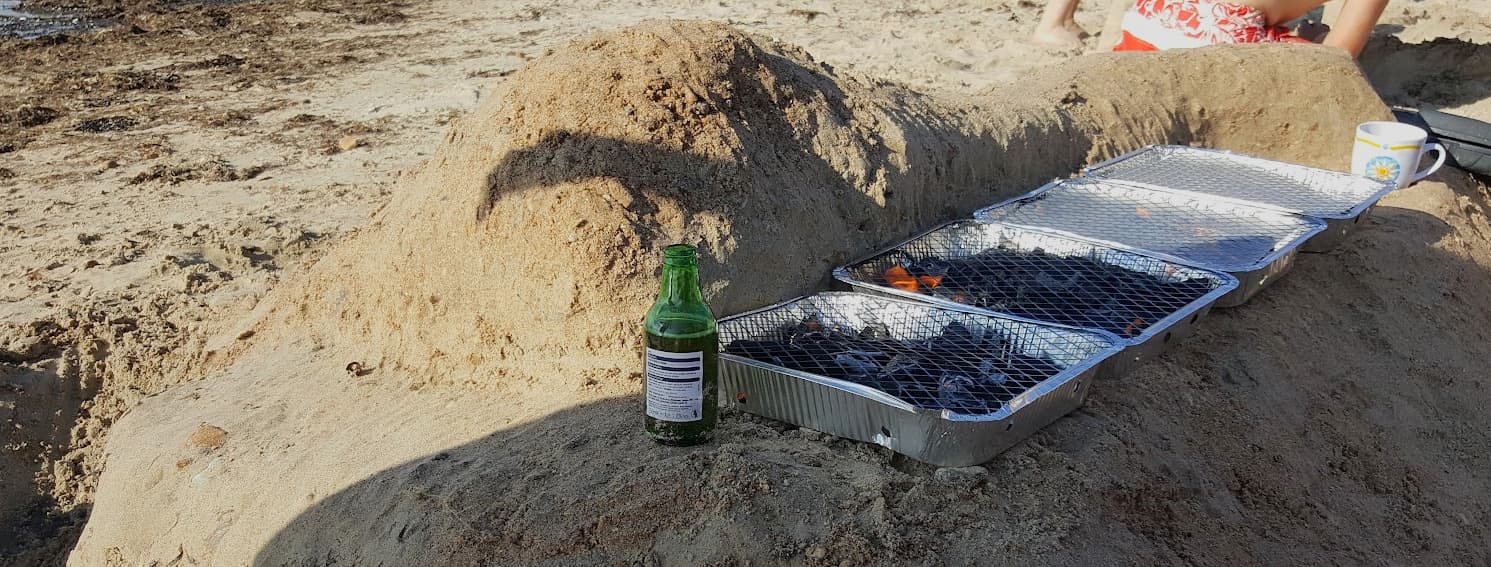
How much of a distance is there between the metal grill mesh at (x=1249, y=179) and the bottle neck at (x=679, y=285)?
2.52 meters

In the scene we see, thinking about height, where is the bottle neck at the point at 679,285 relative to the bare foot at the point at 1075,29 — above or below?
above

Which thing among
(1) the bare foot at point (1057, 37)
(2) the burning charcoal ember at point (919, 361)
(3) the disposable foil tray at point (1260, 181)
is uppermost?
(1) the bare foot at point (1057, 37)

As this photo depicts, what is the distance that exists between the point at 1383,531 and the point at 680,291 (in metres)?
2.10

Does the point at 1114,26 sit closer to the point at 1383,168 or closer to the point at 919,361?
the point at 1383,168

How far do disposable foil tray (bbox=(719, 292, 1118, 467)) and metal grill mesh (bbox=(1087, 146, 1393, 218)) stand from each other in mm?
1668

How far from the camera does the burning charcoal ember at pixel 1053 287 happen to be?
3.17 metres

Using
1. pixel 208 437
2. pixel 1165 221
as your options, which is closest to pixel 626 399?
pixel 208 437

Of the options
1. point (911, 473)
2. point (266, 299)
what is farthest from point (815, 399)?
point (266, 299)

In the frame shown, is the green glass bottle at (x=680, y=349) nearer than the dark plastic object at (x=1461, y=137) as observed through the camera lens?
Yes

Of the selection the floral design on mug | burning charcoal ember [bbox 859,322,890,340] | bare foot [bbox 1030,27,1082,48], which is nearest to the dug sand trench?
burning charcoal ember [bbox 859,322,890,340]

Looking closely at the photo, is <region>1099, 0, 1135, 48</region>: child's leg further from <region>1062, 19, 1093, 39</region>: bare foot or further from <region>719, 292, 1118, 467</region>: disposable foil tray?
<region>719, 292, 1118, 467</region>: disposable foil tray

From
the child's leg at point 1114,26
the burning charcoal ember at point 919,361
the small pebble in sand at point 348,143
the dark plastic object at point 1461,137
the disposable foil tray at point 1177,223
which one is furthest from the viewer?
the child's leg at point 1114,26

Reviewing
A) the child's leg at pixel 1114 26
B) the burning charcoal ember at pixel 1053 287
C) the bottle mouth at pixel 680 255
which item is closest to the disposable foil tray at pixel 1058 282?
the burning charcoal ember at pixel 1053 287

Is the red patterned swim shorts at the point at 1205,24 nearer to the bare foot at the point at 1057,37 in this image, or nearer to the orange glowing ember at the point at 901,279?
the bare foot at the point at 1057,37
